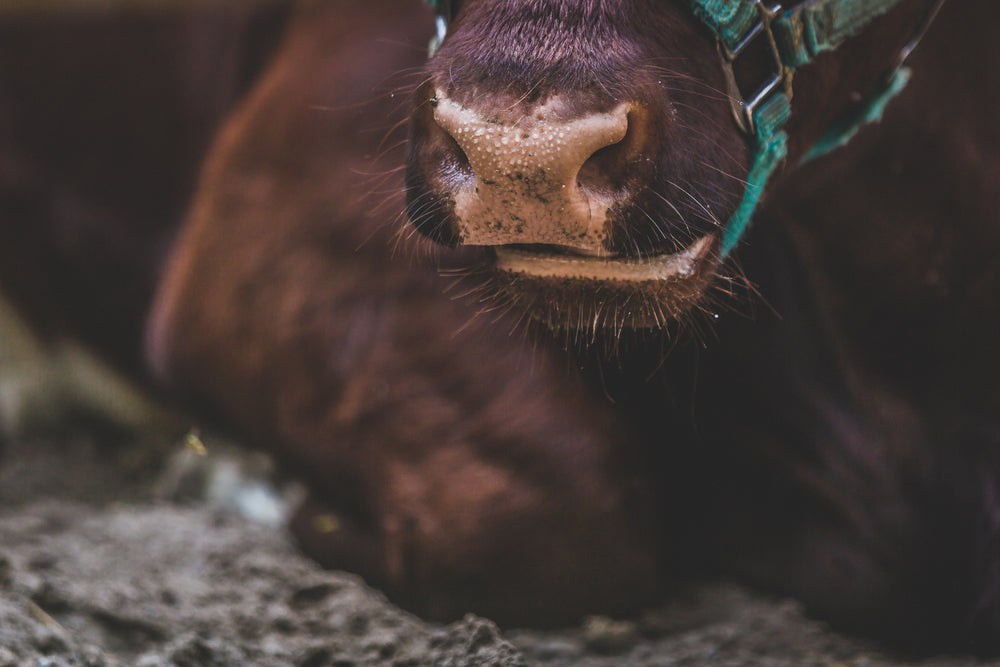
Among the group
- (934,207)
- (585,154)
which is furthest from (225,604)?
(934,207)

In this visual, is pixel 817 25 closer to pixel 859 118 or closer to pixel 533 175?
pixel 859 118

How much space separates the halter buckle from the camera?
1.34 meters

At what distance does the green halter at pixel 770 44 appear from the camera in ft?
4.37

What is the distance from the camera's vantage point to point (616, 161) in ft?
3.82

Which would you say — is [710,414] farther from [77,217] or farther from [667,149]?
[77,217]

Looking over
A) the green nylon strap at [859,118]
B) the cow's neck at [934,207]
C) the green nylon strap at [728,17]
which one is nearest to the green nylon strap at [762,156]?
the green nylon strap at [728,17]

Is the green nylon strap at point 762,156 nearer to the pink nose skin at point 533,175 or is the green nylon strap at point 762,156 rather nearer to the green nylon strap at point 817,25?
the green nylon strap at point 817,25

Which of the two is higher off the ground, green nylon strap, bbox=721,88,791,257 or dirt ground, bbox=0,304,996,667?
green nylon strap, bbox=721,88,791,257

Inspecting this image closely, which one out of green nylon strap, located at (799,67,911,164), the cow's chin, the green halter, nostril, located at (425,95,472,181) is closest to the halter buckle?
the green halter

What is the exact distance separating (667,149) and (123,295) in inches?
81.3

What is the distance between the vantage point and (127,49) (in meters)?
2.77

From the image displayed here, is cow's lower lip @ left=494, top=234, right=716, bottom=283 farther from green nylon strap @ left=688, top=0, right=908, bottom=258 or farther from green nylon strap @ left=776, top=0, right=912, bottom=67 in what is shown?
green nylon strap @ left=776, top=0, right=912, bottom=67

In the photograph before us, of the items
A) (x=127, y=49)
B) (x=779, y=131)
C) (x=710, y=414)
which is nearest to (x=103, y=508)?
(x=127, y=49)

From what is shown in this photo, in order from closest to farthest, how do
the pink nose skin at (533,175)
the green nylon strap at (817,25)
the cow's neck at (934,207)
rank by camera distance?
the pink nose skin at (533,175) < the green nylon strap at (817,25) < the cow's neck at (934,207)
